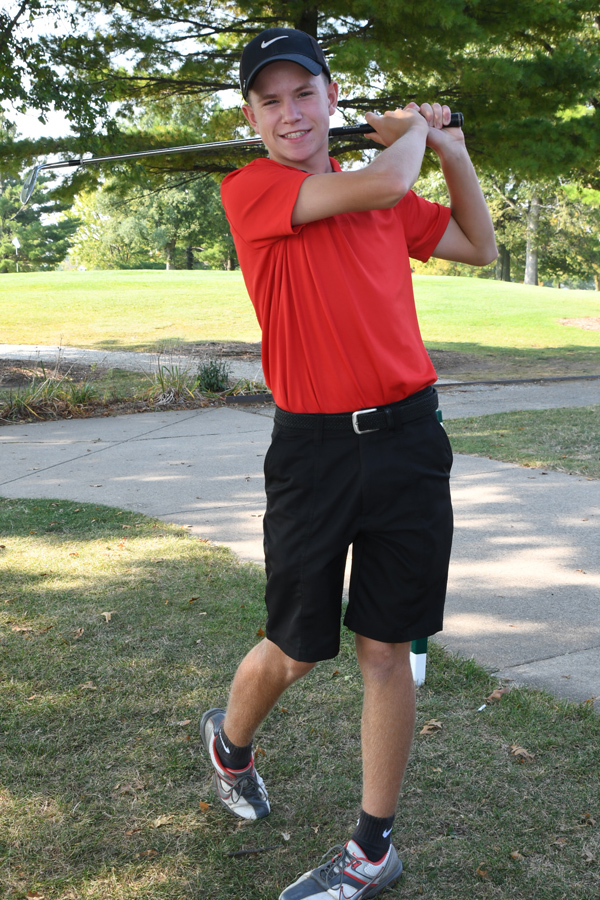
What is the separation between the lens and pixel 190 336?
1936cm

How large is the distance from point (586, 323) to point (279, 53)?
2499 cm

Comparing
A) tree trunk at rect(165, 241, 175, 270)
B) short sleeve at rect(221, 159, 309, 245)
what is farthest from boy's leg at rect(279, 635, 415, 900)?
tree trunk at rect(165, 241, 175, 270)

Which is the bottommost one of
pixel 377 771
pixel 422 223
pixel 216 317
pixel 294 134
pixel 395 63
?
pixel 377 771

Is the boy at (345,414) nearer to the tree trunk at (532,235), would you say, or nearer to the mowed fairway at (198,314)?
the mowed fairway at (198,314)

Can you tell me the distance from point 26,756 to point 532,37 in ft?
46.2

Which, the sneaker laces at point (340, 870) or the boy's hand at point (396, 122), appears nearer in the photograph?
the sneaker laces at point (340, 870)

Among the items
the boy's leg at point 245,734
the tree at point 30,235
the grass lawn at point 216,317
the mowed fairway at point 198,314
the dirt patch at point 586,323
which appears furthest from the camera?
the tree at point 30,235

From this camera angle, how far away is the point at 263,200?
6.98 ft

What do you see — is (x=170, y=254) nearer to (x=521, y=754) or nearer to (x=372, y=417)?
(x=521, y=754)

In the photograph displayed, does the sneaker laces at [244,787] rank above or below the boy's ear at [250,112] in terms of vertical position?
below

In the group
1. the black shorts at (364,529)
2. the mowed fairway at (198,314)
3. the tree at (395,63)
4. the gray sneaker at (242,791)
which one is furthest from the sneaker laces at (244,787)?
the mowed fairway at (198,314)

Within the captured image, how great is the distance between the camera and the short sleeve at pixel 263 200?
2084 mm

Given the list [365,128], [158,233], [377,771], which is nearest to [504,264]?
[158,233]

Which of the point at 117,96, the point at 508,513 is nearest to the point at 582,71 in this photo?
the point at 117,96
